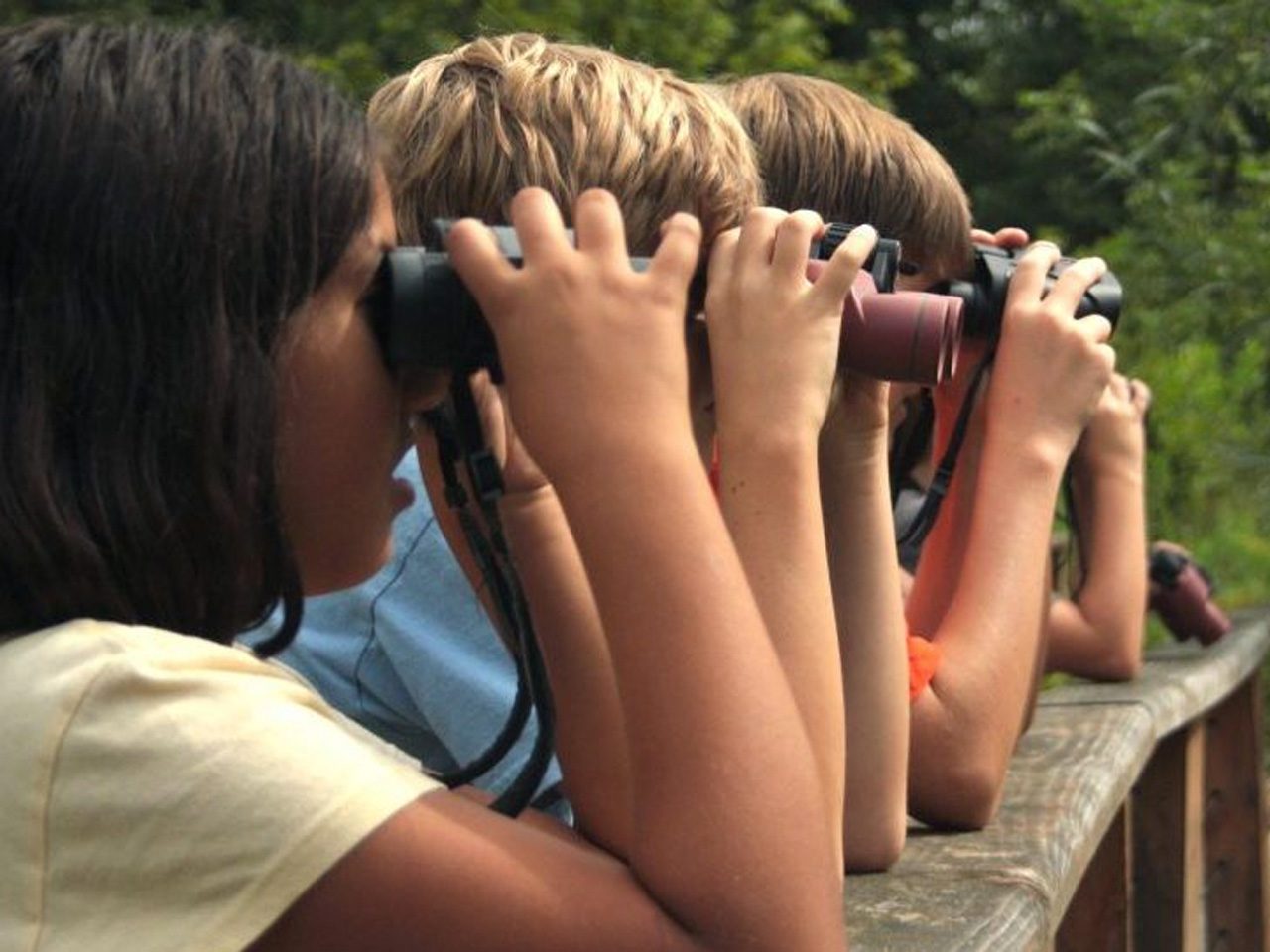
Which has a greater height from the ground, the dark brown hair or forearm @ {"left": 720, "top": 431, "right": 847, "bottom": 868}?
the dark brown hair

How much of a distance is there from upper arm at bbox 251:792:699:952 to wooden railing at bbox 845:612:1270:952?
0.53 metres

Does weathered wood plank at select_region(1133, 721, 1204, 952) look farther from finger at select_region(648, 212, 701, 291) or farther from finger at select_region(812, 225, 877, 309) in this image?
finger at select_region(648, 212, 701, 291)

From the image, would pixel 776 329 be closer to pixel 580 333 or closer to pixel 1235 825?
pixel 580 333

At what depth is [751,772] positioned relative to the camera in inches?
64.3

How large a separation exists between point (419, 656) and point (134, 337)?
0.80 m

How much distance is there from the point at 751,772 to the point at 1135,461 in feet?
9.18

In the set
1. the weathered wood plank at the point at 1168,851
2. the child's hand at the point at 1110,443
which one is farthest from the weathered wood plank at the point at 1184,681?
the child's hand at the point at 1110,443

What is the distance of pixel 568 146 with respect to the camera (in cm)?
245

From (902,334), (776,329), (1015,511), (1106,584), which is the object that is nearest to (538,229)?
(776,329)

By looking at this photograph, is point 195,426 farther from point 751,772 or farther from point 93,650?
point 751,772

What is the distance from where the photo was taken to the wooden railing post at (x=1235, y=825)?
5.46 meters

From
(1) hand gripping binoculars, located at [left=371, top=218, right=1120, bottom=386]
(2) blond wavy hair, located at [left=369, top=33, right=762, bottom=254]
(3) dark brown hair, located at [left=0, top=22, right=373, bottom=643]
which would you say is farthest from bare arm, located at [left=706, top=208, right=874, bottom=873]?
(2) blond wavy hair, located at [left=369, top=33, right=762, bottom=254]

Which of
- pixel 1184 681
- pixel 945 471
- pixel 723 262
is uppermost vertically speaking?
pixel 723 262

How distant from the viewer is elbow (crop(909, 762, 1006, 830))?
275 centimetres
